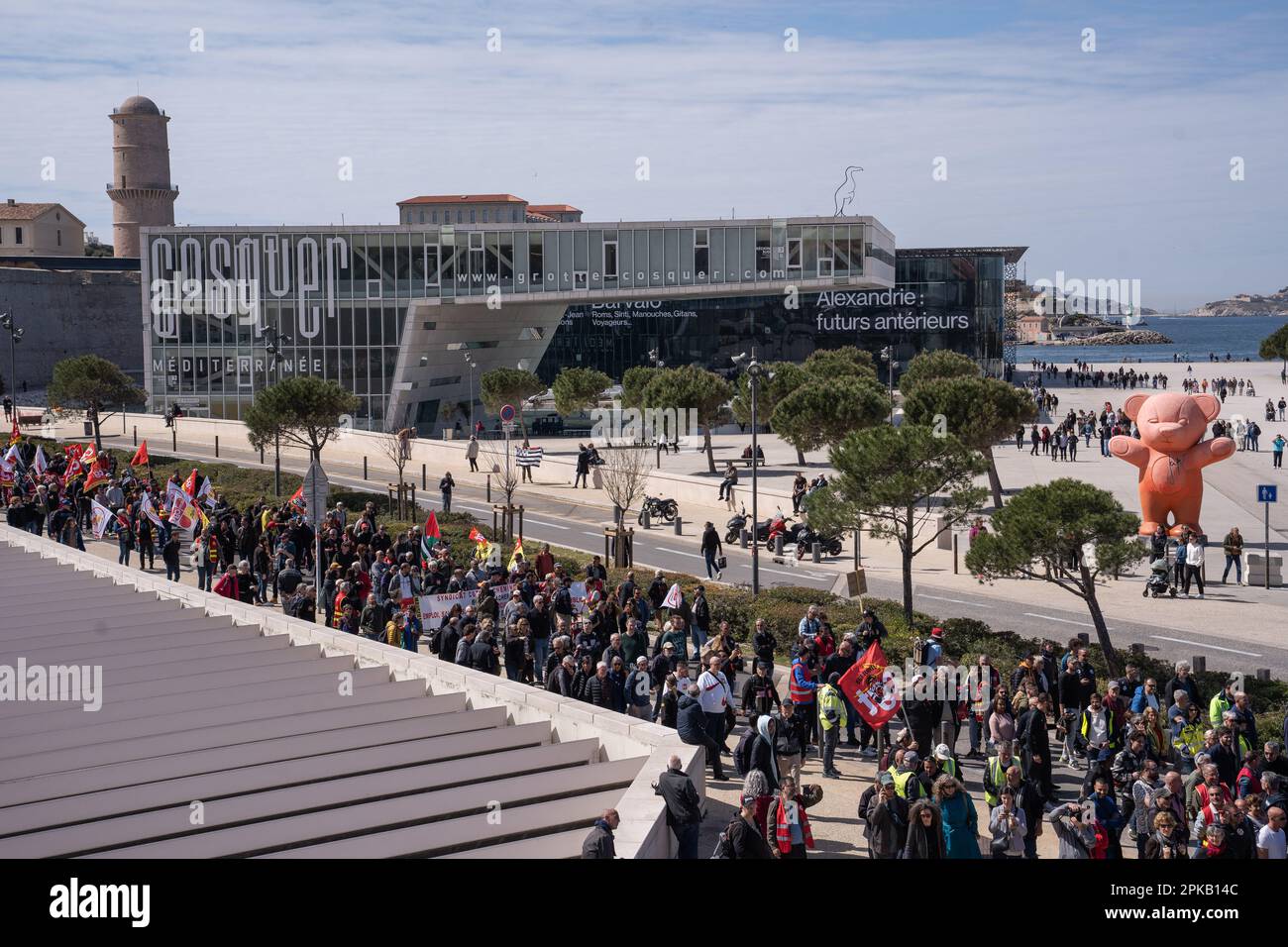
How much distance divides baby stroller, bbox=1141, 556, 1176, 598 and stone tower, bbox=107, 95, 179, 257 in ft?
315

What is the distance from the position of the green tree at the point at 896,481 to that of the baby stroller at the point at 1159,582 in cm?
562

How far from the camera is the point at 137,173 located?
107m

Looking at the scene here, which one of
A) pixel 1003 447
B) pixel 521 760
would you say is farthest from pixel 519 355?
pixel 521 760

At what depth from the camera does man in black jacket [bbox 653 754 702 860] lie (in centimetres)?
1082

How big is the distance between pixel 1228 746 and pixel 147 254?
64.0m

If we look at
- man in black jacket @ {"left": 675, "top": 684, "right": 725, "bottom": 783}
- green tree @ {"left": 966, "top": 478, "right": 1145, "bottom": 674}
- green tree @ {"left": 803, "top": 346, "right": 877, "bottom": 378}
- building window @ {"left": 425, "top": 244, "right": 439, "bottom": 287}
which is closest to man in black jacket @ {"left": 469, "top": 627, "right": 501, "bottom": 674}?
man in black jacket @ {"left": 675, "top": 684, "right": 725, "bottom": 783}

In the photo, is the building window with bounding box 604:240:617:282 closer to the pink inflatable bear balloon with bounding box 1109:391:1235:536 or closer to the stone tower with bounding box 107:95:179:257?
the pink inflatable bear balloon with bounding box 1109:391:1235:536

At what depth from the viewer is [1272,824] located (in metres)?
10.2

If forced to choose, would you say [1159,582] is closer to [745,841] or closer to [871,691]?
[871,691]

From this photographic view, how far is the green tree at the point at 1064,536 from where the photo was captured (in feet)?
63.1

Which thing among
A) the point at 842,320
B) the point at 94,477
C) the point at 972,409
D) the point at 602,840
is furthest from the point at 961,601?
the point at 842,320

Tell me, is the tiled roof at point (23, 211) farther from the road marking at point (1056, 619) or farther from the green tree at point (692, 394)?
the road marking at point (1056, 619)

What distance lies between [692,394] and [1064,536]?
97.1 feet
